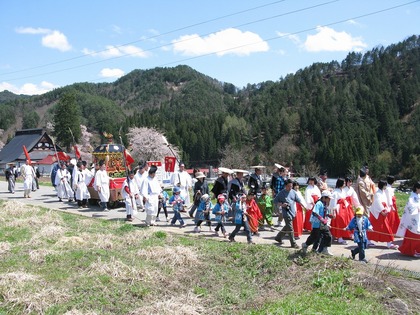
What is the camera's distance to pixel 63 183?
18359 mm

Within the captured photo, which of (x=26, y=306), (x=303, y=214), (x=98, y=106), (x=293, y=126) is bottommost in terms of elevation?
(x=26, y=306)

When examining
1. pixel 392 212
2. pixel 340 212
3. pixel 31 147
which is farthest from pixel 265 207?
pixel 31 147

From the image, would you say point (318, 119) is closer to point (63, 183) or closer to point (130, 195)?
point (63, 183)

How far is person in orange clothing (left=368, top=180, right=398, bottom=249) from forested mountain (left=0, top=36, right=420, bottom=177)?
46.5m

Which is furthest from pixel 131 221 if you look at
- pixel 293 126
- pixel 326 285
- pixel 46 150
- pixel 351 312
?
pixel 293 126

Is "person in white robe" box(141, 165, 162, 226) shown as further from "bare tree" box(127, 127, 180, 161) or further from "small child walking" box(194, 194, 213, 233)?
"bare tree" box(127, 127, 180, 161)

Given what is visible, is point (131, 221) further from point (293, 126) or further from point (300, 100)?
point (300, 100)

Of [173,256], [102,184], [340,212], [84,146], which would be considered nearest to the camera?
[173,256]

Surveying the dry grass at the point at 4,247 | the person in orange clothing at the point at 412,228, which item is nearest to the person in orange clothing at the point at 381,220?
the person in orange clothing at the point at 412,228

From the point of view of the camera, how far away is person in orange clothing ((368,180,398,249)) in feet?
31.9

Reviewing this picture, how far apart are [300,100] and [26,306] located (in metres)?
104

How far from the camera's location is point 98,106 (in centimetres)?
11656

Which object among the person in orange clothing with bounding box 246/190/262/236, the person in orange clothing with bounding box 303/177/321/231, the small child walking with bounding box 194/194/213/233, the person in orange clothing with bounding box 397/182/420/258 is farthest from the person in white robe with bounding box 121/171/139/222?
the person in orange clothing with bounding box 397/182/420/258

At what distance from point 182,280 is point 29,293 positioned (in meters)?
2.44
